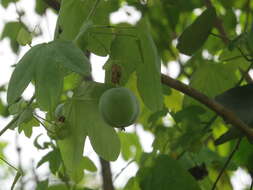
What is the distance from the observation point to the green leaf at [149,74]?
1.10 metres

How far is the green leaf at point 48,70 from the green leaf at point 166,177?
1.57 ft

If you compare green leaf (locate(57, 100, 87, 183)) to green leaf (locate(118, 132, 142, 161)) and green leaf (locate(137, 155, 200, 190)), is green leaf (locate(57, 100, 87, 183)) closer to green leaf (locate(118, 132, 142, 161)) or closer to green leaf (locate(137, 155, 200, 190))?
green leaf (locate(137, 155, 200, 190))

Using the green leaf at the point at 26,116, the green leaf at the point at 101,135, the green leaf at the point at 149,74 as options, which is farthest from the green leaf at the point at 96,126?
the green leaf at the point at 26,116

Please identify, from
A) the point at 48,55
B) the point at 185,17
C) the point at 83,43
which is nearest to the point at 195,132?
the point at 83,43

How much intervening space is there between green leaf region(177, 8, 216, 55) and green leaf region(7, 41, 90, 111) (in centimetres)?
44

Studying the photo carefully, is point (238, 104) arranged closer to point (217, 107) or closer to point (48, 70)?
point (217, 107)

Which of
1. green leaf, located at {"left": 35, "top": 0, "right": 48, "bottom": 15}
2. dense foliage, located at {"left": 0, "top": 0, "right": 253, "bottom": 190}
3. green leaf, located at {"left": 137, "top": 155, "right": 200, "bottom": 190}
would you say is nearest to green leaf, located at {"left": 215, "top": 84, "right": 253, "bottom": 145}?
dense foliage, located at {"left": 0, "top": 0, "right": 253, "bottom": 190}

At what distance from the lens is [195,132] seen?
1387 millimetres

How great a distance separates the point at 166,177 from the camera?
1.32 metres

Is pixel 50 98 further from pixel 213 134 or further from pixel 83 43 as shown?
pixel 213 134

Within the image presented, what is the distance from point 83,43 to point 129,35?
123 mm

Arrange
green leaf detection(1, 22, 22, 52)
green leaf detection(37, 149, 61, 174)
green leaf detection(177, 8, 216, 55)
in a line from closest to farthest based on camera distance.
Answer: green leaf detection(177, 8, 216, 55), green leaf detection(37, 149, 61, 174), green leaf detection(1, 22, 22, 52)

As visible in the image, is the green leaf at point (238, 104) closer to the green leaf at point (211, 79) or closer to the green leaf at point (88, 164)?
the green leaf at point (211, 79)

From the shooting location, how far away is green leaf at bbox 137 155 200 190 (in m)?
1.30
